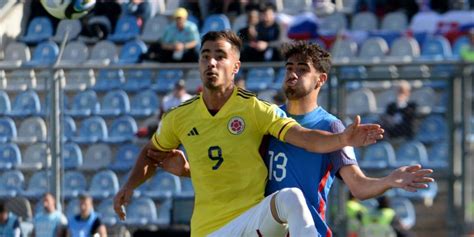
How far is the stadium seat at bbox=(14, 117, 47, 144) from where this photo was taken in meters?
13.3

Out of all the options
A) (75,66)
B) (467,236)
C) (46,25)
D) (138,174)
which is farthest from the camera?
(46,25)

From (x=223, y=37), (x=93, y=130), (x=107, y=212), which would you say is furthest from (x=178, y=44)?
(x=223, y=37)

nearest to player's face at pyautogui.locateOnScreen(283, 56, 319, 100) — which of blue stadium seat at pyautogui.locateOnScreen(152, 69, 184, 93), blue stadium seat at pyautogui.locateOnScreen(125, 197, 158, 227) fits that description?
blue stadium seat at pyautogui.locateOnScreen(125, 197, 158, 227)

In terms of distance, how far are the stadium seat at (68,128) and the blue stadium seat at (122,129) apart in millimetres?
422

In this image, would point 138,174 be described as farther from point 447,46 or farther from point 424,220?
point 447,46

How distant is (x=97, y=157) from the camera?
549 inches

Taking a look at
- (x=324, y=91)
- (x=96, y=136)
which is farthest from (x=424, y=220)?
(x=96, y=136)

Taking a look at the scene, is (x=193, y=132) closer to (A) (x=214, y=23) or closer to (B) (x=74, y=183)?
(B) (x=74, y=183)

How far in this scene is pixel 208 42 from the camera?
644cm

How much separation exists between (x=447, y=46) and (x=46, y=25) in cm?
585

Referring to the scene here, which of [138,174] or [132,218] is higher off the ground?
[138,174]

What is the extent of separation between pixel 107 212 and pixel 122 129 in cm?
109

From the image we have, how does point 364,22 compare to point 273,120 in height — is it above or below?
below

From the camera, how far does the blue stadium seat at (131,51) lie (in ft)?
53.3
